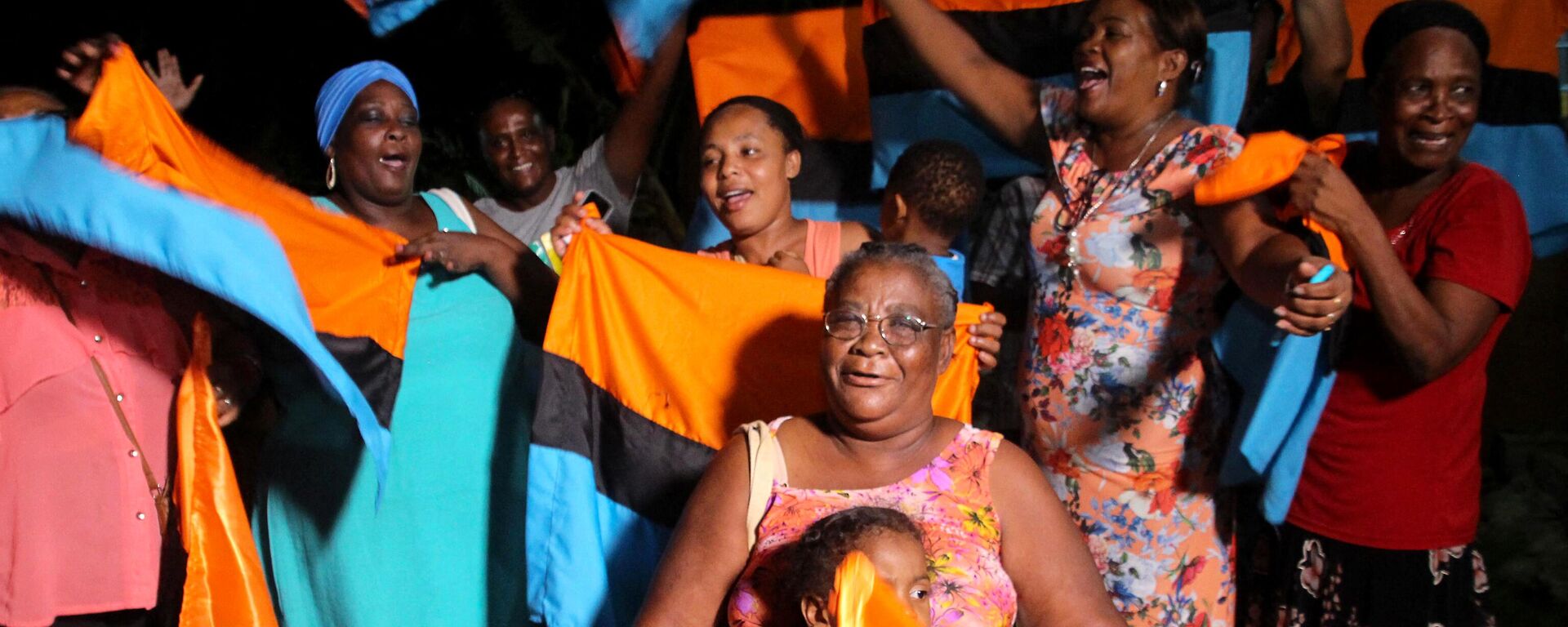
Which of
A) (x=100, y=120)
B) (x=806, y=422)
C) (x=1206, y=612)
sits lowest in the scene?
(x=1206, y=612)

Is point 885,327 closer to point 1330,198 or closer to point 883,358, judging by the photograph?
point 883,358

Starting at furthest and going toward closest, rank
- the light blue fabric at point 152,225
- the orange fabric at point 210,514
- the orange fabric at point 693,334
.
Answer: the orange fabric at point 693,334 → the orange fabric at point 210,514 → the light blue fabric at point 152,225

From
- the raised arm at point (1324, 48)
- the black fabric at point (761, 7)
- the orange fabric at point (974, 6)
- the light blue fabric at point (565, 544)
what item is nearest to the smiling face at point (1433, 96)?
the raised arm at point (1324, 48)

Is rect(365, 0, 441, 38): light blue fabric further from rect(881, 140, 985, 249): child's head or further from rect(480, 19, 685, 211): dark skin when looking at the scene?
rect(881, 140, 985, 249): child's head

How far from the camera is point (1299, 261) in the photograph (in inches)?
97.1

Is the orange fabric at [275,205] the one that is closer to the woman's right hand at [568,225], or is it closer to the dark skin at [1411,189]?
the woman's right hand at [568,225]

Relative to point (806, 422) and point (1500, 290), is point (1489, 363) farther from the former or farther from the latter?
point (806, 422)

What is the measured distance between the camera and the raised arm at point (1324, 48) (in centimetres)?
360

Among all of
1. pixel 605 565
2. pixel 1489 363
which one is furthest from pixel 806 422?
pixel 1489 363

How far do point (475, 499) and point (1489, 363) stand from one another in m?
3.80

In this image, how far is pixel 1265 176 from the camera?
2.69m

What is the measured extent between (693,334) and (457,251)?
65 centimetres

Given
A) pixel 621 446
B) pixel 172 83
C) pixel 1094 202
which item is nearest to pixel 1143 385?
pixel 1094 202

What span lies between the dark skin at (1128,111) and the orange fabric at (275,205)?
156cm
